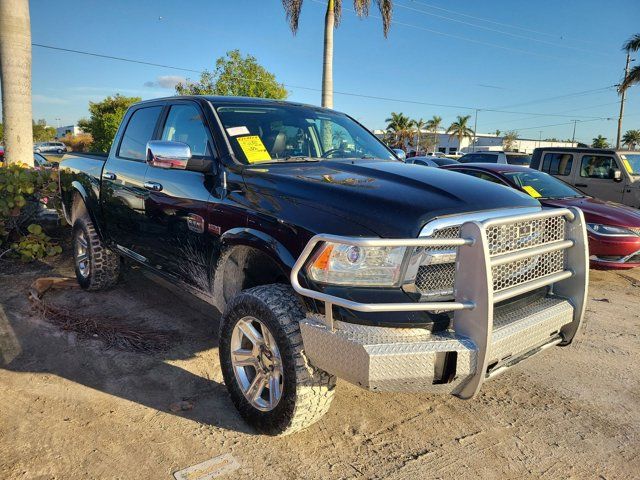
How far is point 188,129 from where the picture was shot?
3.74 m

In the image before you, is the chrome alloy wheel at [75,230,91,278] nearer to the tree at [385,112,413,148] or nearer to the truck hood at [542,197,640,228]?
the truck hood at [542,197,640,228]

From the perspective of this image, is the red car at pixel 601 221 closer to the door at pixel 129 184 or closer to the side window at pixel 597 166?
the side window at pixel 597 166

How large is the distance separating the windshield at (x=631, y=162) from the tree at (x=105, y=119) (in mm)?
29917

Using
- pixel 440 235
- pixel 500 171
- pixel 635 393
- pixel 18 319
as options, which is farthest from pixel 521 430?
pixel 500 171

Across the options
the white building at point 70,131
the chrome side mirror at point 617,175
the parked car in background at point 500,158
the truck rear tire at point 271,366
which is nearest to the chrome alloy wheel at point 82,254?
the truck rear tire at point 271,366

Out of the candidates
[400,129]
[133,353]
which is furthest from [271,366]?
[400,129]

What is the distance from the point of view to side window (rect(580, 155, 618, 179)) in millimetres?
9602

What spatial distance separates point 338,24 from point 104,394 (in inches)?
541

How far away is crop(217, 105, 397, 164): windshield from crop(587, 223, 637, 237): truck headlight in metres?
3.54

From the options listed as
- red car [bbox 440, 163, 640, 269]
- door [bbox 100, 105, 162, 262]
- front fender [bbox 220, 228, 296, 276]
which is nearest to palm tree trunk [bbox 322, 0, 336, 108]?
red car [bbox 440, 163, 640, 269]

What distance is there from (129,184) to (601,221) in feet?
18.2

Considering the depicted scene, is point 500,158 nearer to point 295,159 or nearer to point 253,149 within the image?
point 295,159

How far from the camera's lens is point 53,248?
248 inches

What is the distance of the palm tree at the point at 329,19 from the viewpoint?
13969mm
